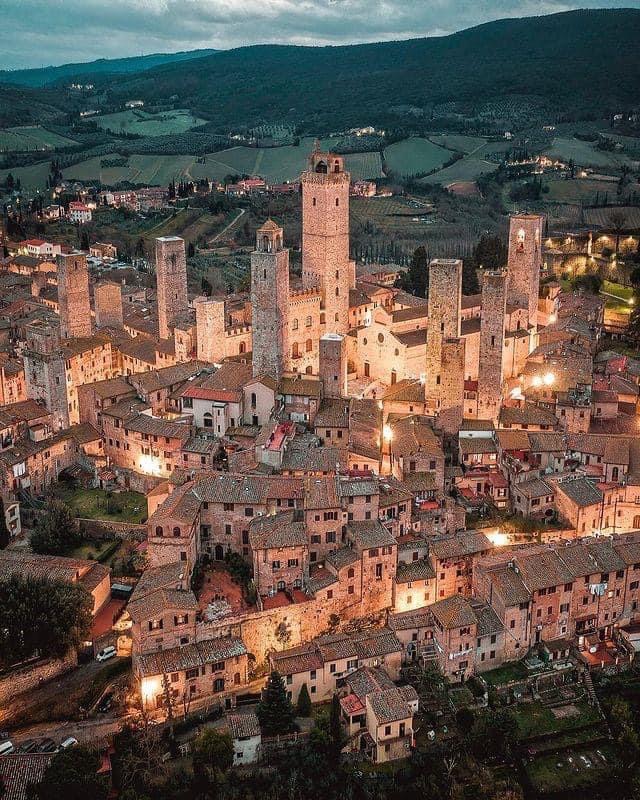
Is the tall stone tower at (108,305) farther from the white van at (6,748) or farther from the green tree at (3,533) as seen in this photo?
the white van at (6,748)

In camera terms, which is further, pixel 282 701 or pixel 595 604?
pixel 595 604

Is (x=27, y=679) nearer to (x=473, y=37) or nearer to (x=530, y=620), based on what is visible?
(x=530, y=620)

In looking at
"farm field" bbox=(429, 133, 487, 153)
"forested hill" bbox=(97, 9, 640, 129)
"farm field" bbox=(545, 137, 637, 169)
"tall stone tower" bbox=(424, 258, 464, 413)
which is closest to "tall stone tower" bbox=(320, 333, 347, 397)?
"tall stone tower" bbox=(424, 258, 464, 413)

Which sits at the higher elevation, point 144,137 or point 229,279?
point 144,137

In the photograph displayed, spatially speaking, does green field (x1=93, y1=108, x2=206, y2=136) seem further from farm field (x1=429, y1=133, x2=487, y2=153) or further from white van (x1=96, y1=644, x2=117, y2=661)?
white van (x1=96, y1=644, x2=117, y2=661)

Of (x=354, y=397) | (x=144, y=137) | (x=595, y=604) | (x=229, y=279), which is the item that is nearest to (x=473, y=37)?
(x=144, y=137)

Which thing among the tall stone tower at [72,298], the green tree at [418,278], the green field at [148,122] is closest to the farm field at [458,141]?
the green field at [148,122]
